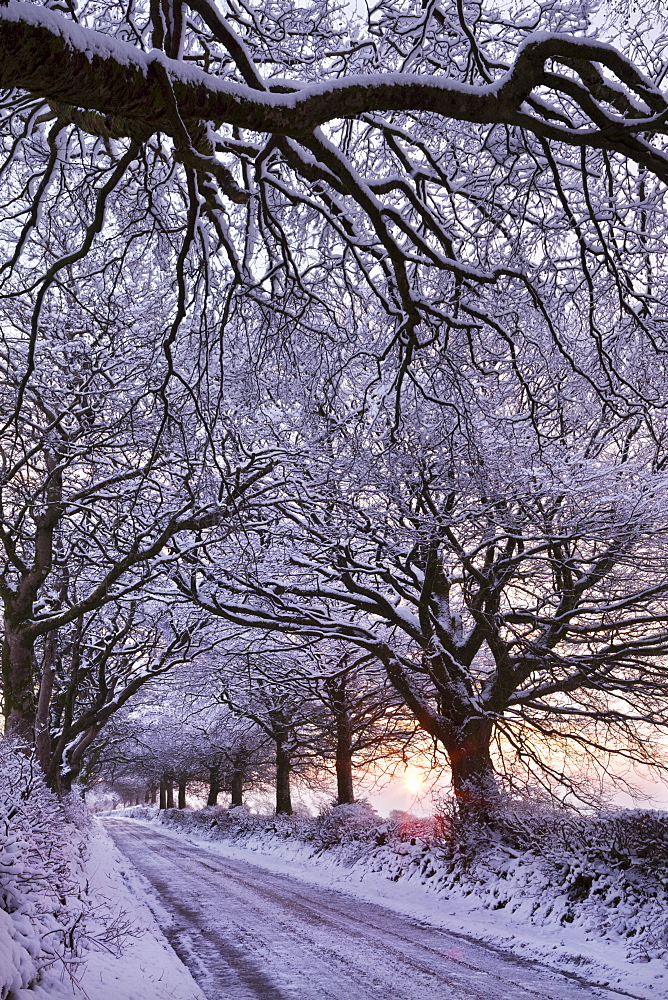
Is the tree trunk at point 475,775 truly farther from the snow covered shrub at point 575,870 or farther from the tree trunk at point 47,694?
the tree trunk at point 47,694

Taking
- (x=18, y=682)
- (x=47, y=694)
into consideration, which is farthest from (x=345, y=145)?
(x=47, y=694)

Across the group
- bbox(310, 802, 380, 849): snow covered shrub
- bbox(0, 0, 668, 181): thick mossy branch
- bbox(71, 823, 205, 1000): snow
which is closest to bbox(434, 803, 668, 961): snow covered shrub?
bbox(310, 802, 380, 849): snow covered shrub

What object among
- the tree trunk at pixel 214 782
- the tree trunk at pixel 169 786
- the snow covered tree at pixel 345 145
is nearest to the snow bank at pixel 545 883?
the snow covered tree at pixel 345 145

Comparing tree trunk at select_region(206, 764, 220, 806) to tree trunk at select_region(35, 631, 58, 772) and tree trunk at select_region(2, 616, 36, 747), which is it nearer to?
tree trunk at select_region(35, 631, 58, 772)

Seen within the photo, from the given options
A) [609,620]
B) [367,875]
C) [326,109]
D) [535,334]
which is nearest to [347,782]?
[367,875]

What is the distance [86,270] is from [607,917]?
10482 millimetres

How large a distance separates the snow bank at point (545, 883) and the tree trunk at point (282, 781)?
10.6 meters

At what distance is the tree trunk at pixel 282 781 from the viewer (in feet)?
88.7

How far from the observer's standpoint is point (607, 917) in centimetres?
861

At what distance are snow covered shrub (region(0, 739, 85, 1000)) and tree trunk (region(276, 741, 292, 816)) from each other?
19078mm

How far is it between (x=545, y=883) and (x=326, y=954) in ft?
12.2

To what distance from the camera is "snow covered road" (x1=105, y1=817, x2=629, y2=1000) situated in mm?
6793

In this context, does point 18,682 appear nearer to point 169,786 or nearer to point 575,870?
point 575,870

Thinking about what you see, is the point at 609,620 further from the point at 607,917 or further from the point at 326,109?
the point at 326,109
